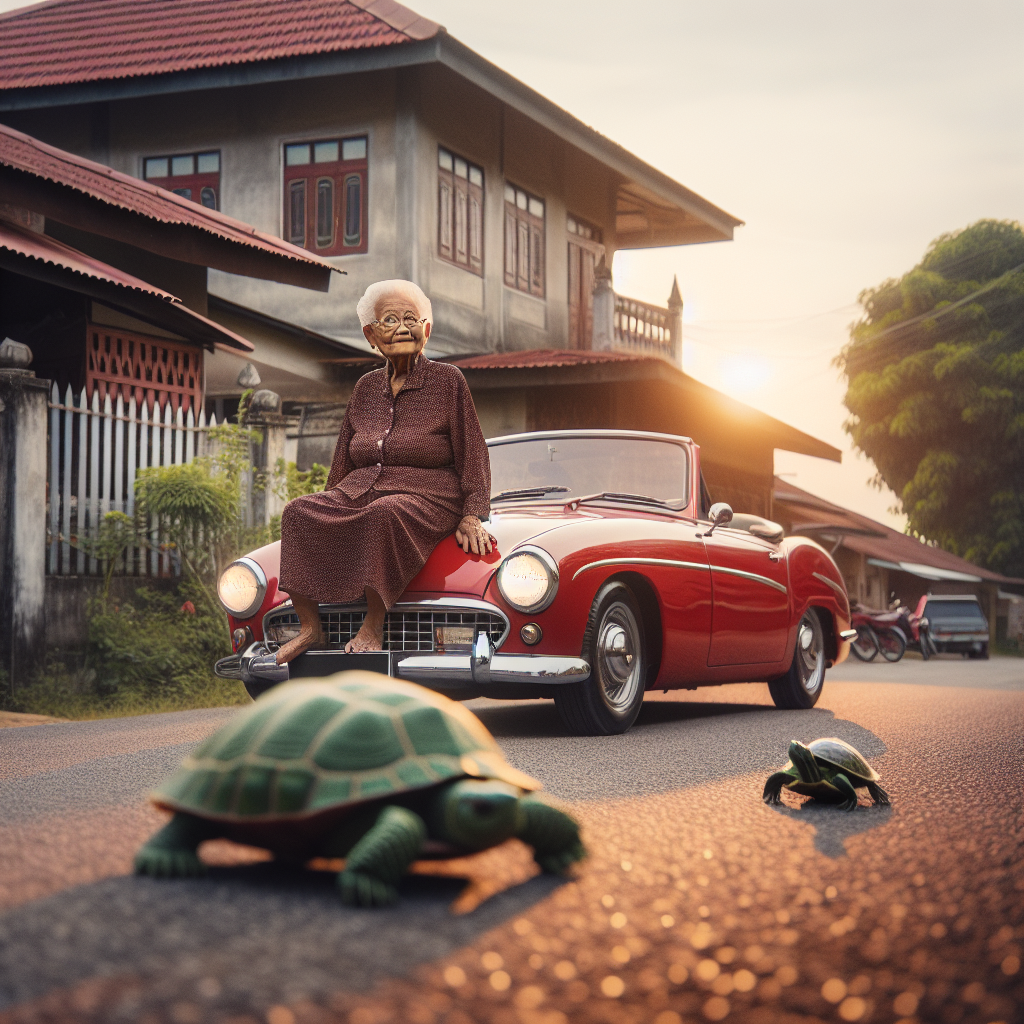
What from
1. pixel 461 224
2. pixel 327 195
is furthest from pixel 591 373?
pixel 327 195

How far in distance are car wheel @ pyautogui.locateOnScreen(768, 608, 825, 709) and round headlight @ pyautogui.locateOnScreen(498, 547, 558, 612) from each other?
2.82m

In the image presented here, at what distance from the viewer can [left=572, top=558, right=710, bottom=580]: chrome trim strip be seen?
570cm

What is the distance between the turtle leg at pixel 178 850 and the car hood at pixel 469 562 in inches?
105

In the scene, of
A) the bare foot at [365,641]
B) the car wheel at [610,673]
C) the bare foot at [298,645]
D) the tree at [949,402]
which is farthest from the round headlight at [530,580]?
the tree at [949,402]

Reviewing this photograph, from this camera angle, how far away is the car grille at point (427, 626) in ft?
18.1

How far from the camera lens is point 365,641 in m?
5.54

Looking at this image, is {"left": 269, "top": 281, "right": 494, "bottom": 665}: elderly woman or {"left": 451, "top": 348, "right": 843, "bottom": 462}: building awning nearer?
{"left": 269, "top": 281, "right": 494, "bottom": 665}: elderly woman

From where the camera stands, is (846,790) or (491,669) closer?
(846,790)

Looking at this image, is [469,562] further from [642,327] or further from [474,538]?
[642,327]

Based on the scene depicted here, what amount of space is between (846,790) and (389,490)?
258cm

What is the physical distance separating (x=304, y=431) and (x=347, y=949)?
15099mm

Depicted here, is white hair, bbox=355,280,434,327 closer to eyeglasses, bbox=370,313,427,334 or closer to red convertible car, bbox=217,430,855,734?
eyeglasses, bbox=370,313,427,334

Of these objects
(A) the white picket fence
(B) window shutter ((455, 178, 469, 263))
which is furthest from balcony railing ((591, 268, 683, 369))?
(A) the white picket fence

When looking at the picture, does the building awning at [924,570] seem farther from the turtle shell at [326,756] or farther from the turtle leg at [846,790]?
the turtle shell at [326,756]
